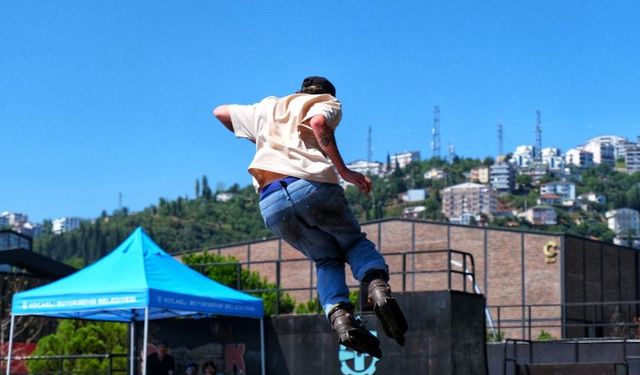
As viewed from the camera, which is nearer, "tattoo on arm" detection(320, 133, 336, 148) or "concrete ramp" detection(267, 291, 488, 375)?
"tattoo on arm" detection(320, 133, 336, 148)

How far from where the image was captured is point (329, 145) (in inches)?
288

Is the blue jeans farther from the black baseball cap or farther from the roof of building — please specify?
the roof of building

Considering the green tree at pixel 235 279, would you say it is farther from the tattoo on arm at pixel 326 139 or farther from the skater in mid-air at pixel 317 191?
the tattoo on arm at pixel 326 139

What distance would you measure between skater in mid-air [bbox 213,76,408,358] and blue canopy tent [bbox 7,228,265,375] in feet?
36.7

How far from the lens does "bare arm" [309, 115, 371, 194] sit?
7285mm

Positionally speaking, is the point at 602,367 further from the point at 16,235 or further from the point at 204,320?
the point at 16,235

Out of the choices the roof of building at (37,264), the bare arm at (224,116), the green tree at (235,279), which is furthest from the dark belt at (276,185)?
the roof of building at (37,264)

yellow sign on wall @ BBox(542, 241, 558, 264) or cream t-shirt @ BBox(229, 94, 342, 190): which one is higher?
yellow sign on wall @ BBox(542, 241, 558, 264)

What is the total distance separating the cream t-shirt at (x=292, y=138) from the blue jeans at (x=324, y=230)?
10 centimetres

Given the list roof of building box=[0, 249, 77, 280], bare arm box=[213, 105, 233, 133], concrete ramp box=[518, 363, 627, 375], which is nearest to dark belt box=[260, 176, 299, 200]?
bare arm box=[213, 105, 233, 133]

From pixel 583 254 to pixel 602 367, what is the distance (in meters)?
39.0

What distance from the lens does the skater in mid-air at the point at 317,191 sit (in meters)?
7.41

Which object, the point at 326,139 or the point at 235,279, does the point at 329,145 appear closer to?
the point at 326,139

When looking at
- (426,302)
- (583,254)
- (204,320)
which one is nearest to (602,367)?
(426,302)
